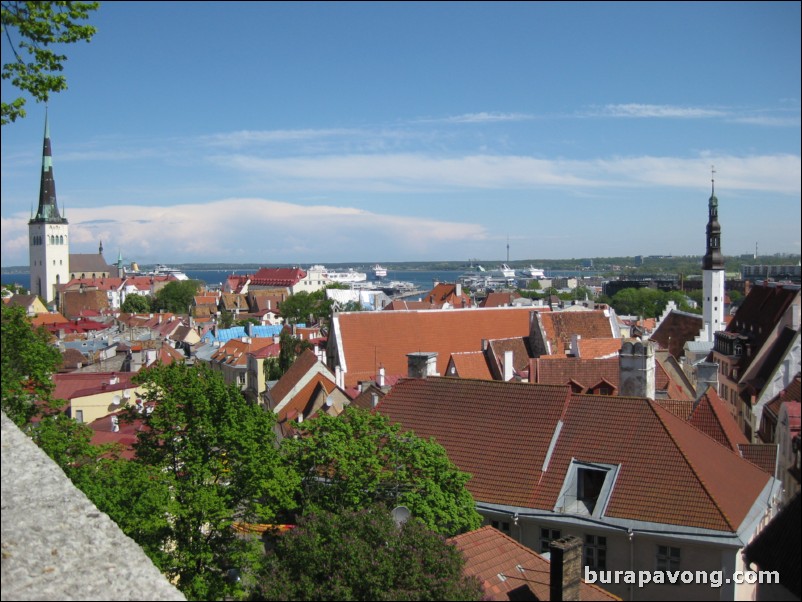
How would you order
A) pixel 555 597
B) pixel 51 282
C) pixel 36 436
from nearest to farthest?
pixel 555 597, pixel 36 436, pixel 51 282

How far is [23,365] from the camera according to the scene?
14.4 meters

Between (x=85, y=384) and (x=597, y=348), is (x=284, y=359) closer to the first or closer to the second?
(x=85, y=384)

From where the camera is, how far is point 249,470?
14477 mm

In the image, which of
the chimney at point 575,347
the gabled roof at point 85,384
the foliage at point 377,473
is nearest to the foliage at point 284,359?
the gabled roof at point 85,384

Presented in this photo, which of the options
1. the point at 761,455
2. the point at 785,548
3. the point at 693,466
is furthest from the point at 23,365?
the point at 761,455

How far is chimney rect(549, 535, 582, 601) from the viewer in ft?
34.6

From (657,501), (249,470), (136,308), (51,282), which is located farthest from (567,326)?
(51,282)

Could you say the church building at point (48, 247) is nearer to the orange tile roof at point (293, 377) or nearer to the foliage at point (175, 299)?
the foliage at point (175, 299)

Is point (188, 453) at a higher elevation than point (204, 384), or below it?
below

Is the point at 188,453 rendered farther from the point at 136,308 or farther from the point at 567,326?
Answer: the point at 136,308

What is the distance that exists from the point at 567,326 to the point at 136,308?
8566cm

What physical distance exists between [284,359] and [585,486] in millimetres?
27254

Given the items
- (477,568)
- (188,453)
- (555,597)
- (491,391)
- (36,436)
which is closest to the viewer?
(555,597)

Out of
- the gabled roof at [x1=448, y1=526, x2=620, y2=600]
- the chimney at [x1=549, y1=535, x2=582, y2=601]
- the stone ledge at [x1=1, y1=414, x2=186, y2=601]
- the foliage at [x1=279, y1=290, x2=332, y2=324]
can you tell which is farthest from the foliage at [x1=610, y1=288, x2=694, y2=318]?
the stone ledge at [x1=1, y1=414, x2=186, y2=601]
